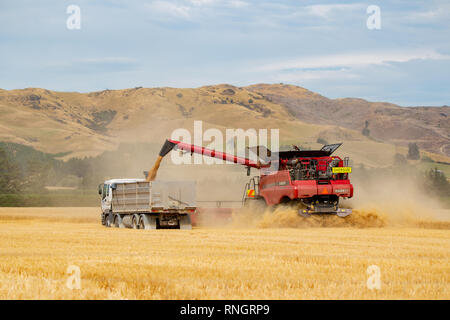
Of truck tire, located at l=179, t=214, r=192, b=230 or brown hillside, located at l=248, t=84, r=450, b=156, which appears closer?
truck tire, located at l=179, t=214, r=192, b=230

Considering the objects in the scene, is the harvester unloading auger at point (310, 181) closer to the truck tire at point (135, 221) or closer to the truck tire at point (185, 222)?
the truck tire at point (185, 222)

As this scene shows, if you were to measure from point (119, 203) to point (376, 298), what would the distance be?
21.3 m

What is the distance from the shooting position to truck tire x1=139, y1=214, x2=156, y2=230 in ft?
83.5

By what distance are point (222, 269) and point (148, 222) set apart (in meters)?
15.6

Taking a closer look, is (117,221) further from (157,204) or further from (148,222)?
(157,204)

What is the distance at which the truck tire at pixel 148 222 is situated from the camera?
1002 inches

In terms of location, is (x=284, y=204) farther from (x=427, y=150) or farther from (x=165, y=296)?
(x=427, y=150)

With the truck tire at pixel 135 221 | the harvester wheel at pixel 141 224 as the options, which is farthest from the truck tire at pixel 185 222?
the truck tire at pixel 135 221

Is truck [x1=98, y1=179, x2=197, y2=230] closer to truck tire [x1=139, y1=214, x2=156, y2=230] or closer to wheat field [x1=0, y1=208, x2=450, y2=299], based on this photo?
truck tire [x1=139, y1=214, x2=156, y2=230]

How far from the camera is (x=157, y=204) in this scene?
82.3 ft

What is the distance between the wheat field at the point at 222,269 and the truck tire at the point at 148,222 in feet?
27.4

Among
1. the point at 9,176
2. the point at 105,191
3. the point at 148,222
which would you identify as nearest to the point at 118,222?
the point at 105,191

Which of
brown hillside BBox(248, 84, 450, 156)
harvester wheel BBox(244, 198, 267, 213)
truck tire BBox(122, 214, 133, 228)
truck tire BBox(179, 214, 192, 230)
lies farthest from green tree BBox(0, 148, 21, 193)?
truck tire BBox(179, 214, 192, 230)

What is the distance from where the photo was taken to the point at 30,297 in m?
7.45
